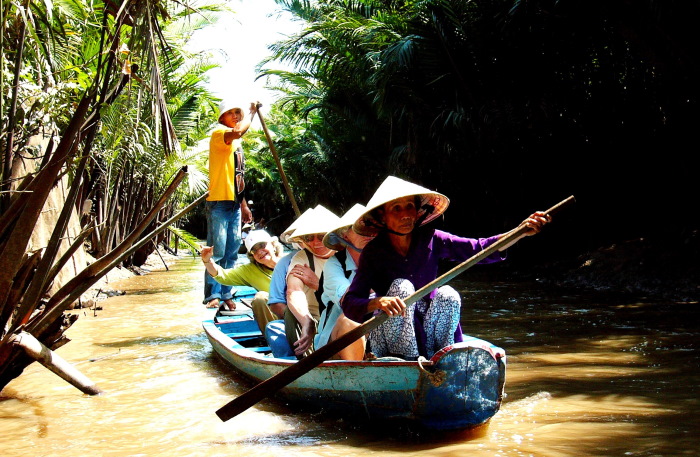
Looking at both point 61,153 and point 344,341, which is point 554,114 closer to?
point 344,341

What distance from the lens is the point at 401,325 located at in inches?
164

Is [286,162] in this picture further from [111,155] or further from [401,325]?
[401,325]

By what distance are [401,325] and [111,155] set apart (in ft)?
24.8

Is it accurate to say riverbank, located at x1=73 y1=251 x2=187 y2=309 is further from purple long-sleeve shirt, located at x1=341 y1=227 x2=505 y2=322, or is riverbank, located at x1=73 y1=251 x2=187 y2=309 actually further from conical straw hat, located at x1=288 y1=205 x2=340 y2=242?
purple long-sleeve shirt, located at x1=341 y1=227 x2=505 y2=322

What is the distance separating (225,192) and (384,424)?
3898 mm

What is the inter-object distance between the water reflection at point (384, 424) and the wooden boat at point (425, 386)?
128mm

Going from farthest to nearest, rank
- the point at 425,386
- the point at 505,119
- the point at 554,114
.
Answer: the point at 505,119 → the point at 554,114 → the point at 425,386

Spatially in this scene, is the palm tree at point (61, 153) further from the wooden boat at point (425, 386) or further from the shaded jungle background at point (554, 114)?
the shaded jungle background at point (554, 114)

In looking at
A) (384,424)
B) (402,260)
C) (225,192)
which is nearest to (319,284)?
(402,260)

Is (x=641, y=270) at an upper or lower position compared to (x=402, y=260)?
lower

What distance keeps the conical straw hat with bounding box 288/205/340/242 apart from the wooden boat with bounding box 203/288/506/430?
36.6 inches

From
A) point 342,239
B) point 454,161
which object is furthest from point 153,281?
point 342,239

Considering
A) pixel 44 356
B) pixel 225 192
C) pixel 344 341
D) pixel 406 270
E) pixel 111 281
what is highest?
pixel 225 192

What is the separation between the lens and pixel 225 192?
7.59m
